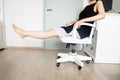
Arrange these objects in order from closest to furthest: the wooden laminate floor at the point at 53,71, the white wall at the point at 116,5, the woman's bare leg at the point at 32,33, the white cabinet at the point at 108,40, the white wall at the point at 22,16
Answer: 1. the wooden laminate floor at the point at 53,71
2. the woman's bare leg at the point at 32,33
3. the white cabinet at the point at 108,40
4. the white wall at the point at 116,5
5. the white wall at the point at 22,16

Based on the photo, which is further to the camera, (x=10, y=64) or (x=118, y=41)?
(x=118, y=41)

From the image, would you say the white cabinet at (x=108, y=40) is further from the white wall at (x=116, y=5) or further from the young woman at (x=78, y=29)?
the white wall at (x=116, y=5)

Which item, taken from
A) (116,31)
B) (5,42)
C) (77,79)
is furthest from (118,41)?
(5,42)

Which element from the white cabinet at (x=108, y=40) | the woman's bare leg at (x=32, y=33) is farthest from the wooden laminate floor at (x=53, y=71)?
the woman's bare leg at (x=32, y=33)

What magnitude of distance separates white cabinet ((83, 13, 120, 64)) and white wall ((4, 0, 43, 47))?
159cm

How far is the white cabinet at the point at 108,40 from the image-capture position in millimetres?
2838

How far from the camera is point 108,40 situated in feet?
9.42

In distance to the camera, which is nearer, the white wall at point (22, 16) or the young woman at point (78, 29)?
the young woman at point (78, 29)

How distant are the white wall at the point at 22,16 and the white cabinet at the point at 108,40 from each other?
5.23 ft

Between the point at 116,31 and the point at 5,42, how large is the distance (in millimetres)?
2507

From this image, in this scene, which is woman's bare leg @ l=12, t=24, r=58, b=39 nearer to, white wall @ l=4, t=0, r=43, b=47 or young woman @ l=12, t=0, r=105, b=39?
young woman @ l=12, t=0, r=105, b=39

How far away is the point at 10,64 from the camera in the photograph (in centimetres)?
262

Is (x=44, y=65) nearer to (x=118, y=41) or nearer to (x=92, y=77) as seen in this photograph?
(x=92, y=77)

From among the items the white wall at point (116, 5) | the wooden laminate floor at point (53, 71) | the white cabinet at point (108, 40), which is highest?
the white wall at point (116, 5)
